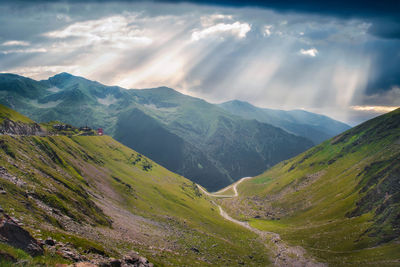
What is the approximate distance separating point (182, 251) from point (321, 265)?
169ft

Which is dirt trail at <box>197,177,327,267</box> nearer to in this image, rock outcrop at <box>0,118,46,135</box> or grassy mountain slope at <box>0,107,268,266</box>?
grassy mountain slope at <box>0,107,268,266</box>

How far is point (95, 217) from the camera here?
209 ft

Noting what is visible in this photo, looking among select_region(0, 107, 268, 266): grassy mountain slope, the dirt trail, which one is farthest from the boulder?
the dirt trail

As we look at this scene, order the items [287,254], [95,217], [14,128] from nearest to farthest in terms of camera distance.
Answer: [95,217], [287,254], [14,128]

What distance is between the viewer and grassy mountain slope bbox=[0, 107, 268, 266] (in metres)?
36.0

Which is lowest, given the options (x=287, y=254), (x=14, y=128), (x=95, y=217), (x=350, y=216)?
(x=287, y=254)

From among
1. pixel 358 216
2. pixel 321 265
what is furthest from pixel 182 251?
pixel 358 216

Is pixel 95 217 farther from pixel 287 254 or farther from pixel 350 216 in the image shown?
pixel 350 216

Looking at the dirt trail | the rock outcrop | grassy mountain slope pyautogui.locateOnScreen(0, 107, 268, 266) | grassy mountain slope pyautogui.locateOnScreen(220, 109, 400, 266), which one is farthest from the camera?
the rock outcrop

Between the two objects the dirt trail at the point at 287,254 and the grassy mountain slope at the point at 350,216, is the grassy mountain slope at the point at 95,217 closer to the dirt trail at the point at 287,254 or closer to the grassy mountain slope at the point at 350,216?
the dirt trail at the point at 287,254

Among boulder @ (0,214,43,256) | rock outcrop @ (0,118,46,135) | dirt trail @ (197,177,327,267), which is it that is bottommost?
dirt trail @ (197,177,327,267)

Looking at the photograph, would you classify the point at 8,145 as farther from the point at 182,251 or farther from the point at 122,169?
the point at 122,169

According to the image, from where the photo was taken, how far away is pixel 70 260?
23188mm

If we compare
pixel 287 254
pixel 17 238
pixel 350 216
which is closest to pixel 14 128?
pixel 17 238
